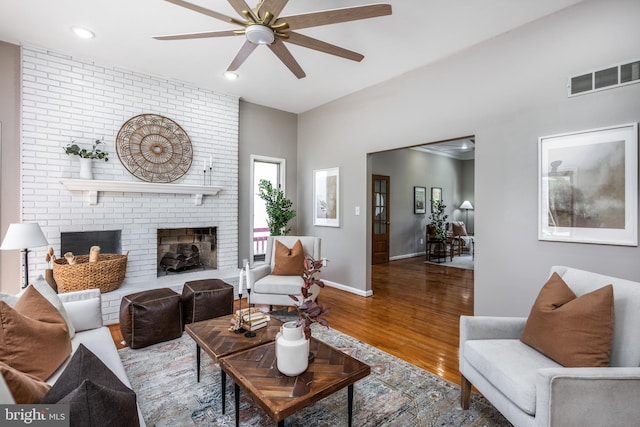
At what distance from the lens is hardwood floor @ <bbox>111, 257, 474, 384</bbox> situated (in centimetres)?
276

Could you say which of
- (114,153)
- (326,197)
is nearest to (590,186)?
(326,197)

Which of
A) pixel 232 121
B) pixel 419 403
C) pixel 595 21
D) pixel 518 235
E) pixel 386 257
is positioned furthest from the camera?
pixel 386 257

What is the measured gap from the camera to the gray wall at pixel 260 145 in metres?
5.08

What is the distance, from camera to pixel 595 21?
2533 mm

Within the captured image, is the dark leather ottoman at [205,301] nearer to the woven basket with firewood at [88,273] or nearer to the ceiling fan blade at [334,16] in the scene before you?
the woven basket with firewood at [88,273]

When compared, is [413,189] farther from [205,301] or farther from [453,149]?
[205,301]

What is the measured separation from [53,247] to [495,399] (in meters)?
4.43

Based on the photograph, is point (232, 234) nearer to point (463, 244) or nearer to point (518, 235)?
point (518, 235)

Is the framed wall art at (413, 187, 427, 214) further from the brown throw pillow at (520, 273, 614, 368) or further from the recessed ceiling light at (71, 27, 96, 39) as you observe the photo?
the recessed ceiling light at (71, 27, 96, 39)

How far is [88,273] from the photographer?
3240 millimetres

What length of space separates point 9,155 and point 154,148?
1.41 metres

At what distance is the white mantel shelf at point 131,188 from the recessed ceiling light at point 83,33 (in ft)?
4.93

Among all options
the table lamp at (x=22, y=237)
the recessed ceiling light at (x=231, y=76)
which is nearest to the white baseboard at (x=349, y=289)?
the recessed ceiling light at (x=231, y=76)

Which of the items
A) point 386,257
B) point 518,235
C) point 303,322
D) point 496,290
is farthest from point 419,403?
point 386,257
